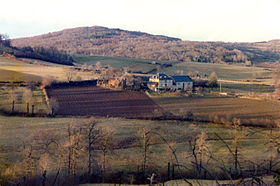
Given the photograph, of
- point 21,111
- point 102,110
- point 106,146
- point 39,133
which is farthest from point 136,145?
point 21,111

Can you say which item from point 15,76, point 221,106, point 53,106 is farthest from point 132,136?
point 15,76

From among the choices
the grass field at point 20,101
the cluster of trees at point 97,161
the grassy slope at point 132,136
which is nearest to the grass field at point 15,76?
the grass field at point 20,101

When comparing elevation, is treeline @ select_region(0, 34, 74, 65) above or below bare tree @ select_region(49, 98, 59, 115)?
above

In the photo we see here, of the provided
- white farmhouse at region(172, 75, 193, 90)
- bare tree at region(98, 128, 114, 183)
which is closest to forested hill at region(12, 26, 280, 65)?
white farmhouse at region(172, 75, 193, 90)

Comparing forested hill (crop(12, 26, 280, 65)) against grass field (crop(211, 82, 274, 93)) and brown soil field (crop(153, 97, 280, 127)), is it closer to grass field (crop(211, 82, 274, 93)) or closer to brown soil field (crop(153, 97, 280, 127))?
grass field (crop(211, 82, 274, 93))

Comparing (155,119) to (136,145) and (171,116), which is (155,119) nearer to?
(171,116)

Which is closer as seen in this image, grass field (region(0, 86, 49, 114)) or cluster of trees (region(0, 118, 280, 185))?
cluster of trees (region(0, 118, 280, 185))
